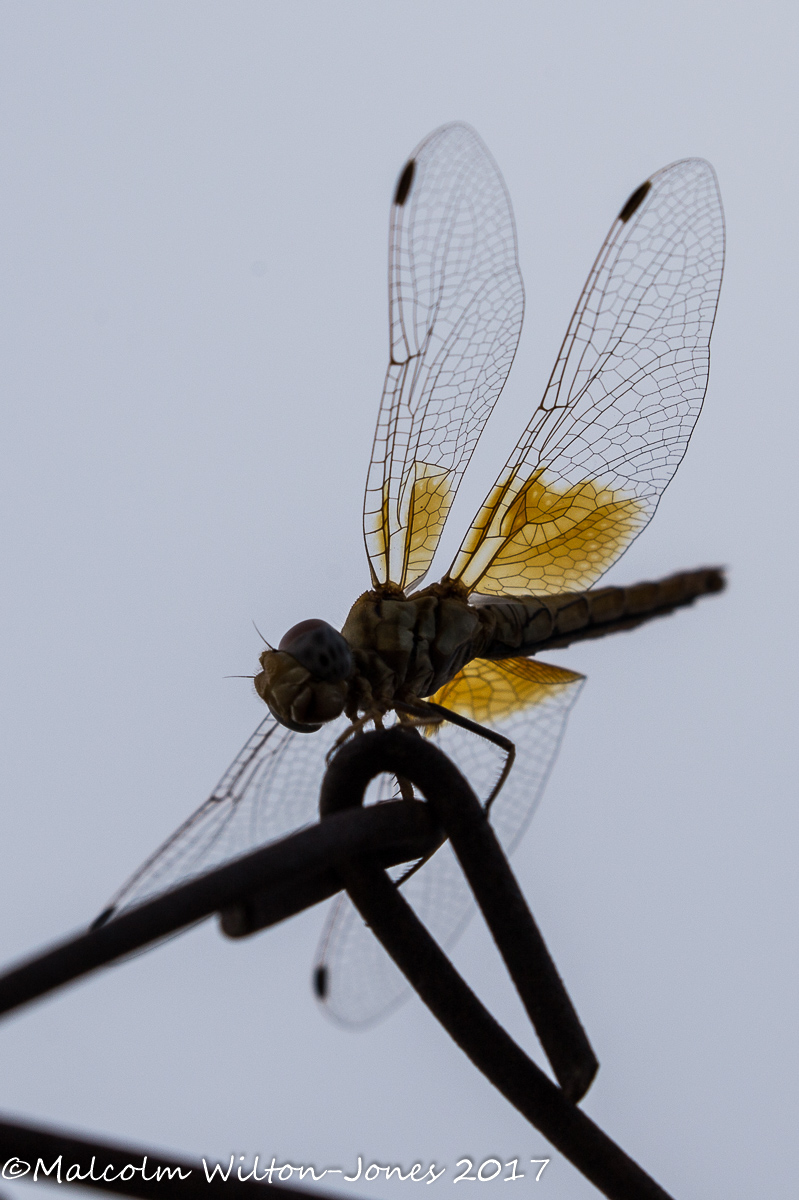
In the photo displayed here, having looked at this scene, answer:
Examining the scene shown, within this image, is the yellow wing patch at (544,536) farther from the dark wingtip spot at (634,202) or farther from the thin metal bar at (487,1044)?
the thin metal bar at (487,1044)

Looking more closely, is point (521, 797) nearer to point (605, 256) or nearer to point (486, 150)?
point (605, 256)

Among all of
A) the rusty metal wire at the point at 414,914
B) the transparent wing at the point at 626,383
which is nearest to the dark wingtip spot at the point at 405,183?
the transparent wing at the point at 626,383

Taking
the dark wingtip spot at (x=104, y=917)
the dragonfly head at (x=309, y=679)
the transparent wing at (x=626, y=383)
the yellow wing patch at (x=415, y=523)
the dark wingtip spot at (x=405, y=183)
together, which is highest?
the dark wingtip spot at (x=405, y=183)

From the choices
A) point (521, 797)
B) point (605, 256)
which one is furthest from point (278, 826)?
point (605, 256)

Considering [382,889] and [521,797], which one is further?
[521,797]

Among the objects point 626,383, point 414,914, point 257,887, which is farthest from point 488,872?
point 626,383

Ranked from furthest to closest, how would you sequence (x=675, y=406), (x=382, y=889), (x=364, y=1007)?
(x=675, y=406) → (x=364, y=1007) → (x=382, y=889)

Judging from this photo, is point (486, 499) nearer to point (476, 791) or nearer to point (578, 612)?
point (578, 612)

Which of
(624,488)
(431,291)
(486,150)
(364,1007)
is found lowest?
(364,1007)

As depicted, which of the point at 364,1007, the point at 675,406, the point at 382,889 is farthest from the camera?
the point at 675,406
